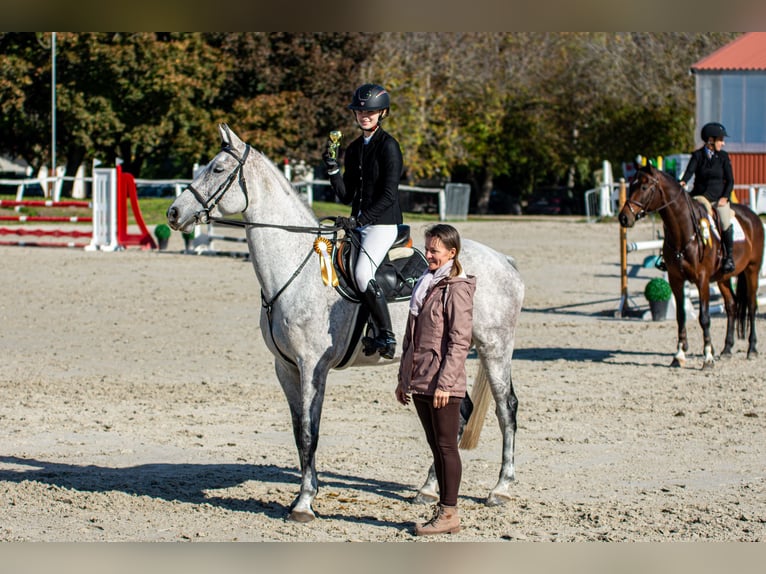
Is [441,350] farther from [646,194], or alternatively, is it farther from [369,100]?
[646,194]

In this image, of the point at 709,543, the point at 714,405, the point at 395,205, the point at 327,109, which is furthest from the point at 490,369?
the point at 327,109

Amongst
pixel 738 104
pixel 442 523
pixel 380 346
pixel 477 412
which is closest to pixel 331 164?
Answer: pixel 380 346

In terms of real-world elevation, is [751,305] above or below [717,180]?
below

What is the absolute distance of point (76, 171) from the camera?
47.1 metres

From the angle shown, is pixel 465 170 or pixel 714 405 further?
pixel 465 170

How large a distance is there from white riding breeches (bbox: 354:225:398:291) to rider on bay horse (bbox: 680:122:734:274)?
6.90m

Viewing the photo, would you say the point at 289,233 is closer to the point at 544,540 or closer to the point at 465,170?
the point at 544,540

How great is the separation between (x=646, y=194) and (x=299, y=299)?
22.2 ft

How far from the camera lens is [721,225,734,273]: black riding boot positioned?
13.0m

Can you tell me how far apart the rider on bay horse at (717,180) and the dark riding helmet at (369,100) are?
6.97 meters

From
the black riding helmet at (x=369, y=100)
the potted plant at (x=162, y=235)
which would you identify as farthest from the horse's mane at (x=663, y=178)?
the potted plant at (x=162, y=235)

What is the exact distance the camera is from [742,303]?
13.5 meters

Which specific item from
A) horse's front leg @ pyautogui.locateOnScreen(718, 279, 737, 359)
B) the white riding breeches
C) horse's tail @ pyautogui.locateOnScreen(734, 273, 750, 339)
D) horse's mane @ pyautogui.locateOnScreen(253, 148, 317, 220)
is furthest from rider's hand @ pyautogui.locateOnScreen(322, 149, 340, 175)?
horse's tail @ pyautogui.locateOnScreen(734, 273, 750, 339)
